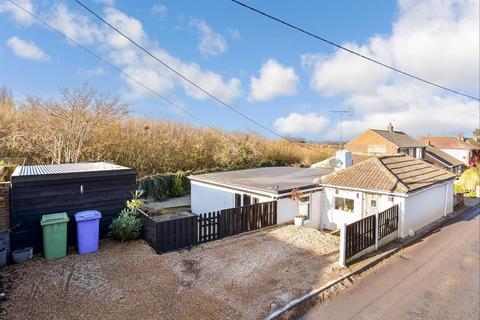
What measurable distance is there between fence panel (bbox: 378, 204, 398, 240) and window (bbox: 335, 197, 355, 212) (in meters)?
1.94

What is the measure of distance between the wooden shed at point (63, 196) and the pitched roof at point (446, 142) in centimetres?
5403

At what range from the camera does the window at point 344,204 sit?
1277 centimetres

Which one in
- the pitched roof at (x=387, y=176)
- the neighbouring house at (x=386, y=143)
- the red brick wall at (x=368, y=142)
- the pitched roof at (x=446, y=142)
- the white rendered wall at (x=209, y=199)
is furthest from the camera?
the pitched roof at (x=446, y=142)

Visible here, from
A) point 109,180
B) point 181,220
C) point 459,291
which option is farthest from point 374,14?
point 109,180

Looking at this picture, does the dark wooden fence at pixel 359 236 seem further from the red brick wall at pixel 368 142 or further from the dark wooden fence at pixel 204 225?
the red brick wall at pixel 368 142

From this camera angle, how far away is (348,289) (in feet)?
23.1

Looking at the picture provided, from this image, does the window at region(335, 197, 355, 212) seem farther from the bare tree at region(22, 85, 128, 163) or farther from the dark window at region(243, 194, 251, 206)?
the bare tree at region(22, 85, 128, 163)

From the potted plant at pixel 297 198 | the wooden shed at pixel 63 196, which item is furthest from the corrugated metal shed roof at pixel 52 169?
the potted plant at pixel 297 198

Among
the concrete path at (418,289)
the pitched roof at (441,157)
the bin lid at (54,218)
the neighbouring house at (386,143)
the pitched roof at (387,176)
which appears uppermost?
the neighbouring house at (386,143)

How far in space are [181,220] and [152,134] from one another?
12262 mm

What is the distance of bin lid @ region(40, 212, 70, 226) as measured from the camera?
24.4 ft

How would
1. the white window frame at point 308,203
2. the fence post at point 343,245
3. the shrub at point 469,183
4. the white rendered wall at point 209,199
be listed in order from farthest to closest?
the shrub at point 469,183, the white rendered wall at point 209,199, the white window frame at point 308,203, the fence post at point 343,245

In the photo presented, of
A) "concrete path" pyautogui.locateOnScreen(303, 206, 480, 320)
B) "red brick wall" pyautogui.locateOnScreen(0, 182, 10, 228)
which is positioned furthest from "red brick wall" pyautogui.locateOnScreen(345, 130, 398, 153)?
"red brick wall" pyautogui.locateOnScreen(0, 182, 10, 228)

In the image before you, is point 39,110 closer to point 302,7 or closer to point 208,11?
point 208,11
